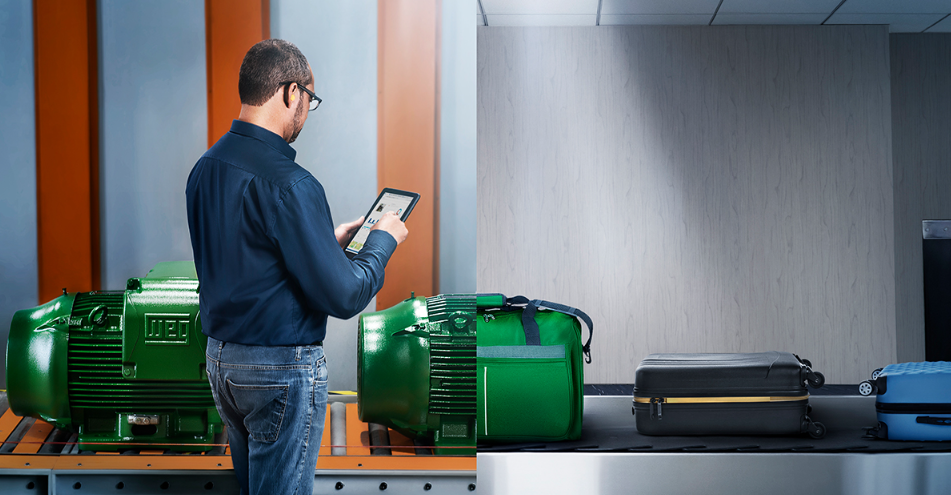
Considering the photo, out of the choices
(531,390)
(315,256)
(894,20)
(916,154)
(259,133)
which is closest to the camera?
(315,256)

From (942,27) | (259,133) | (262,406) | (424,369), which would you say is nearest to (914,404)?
(424,369)

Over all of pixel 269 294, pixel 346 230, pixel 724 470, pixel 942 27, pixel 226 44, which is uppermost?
pixel 942 27

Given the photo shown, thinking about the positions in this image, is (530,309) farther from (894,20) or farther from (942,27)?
(942,27)

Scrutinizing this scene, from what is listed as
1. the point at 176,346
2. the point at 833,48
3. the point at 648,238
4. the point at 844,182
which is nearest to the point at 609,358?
the point at 648,238

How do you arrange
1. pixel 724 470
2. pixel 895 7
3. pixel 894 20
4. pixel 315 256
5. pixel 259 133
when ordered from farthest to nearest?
pixel 894 20, pixel 895 7, pixel 724 470, pixel 259 133, pixel 315 256

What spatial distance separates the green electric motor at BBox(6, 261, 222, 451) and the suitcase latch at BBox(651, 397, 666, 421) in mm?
1296

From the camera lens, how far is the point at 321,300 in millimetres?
1128

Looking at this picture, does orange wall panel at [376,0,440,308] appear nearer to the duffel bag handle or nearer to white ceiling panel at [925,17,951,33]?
the duffel bag handle

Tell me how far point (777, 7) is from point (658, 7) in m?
0.72

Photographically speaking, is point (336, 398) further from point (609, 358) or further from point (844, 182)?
point (844, 182)

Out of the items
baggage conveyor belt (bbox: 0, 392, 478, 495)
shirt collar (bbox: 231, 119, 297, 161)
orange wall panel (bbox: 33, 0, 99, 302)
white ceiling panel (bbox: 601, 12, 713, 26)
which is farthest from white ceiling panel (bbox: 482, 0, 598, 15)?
baggage conveyor belt (bbox: 0, 392, 478, 495)

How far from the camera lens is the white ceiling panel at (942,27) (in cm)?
360

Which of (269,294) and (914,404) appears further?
(914,404)

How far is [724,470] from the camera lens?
5.21 feet
